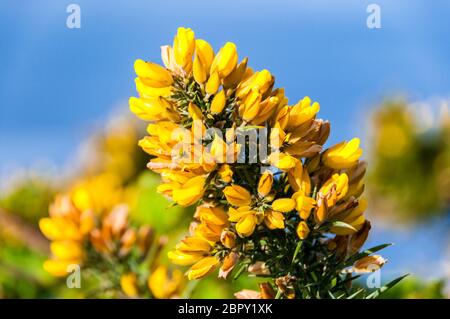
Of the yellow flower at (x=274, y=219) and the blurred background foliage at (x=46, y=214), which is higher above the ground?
the blurred background foliage at (x=46, y=214)

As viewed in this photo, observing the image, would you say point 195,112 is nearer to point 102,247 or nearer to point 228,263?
point 228,263

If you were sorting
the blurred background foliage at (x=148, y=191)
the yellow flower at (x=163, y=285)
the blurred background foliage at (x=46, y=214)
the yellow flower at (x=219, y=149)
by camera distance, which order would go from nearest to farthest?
1. the yellow flower at (x=219, y=149)
2. the yellow flower at (x=163, y=285)
3. the blurred background foliage at (x=46, y=214)
4. the blurred background foliage at (x=148, y=191)

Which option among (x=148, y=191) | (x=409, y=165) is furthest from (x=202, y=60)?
(x=409, y=165)

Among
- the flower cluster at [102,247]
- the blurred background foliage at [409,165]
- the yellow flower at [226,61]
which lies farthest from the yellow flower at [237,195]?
the blurred background foliage at [409,165]

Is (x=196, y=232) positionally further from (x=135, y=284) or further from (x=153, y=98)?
(x=135, y=284)

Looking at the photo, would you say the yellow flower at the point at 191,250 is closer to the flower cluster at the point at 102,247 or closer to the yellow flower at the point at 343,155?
the yellow flower at the point at 343,155

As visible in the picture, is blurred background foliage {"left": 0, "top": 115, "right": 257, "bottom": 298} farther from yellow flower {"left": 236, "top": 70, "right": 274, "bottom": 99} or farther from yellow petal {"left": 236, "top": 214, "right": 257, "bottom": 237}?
yellow flower {"left": 236, "top": 70, "right": 274, "bottom": 99}
